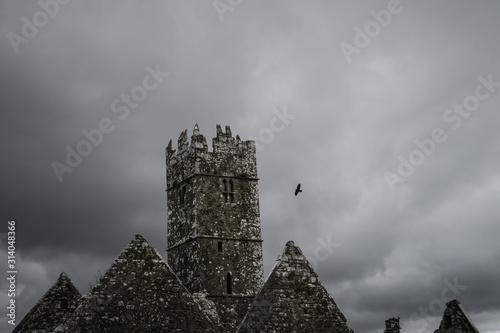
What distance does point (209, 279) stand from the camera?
42688 millimetres

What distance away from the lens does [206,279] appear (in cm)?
4256

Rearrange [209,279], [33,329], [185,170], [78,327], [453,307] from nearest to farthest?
[78,327]
[453,307]
[33,329]
[209,279]
[185,170]

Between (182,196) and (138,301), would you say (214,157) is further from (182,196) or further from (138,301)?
(138,301)

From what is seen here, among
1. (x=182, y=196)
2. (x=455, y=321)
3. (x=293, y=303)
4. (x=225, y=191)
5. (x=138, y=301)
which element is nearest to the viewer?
(x=293, y=303)

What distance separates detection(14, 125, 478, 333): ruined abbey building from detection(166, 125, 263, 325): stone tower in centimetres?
6

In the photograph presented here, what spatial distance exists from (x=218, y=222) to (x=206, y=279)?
3.62 m

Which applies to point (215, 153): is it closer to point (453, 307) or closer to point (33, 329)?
point (33, 329)

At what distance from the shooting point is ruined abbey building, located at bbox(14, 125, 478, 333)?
1648 centimetres

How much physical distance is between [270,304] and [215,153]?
29333 millimetres

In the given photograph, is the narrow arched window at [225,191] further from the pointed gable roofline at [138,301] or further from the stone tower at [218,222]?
the pointed gable roofline at [138,301]

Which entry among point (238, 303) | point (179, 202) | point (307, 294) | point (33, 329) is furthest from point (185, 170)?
point (307, 294)

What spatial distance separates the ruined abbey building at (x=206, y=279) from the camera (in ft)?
54.1

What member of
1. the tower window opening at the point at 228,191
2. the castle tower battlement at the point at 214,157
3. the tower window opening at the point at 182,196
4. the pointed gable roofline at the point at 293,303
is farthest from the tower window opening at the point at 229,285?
the pointed gable roofline at the point at 293,303

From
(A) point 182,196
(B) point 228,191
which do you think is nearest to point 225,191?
(B) point 228,191
